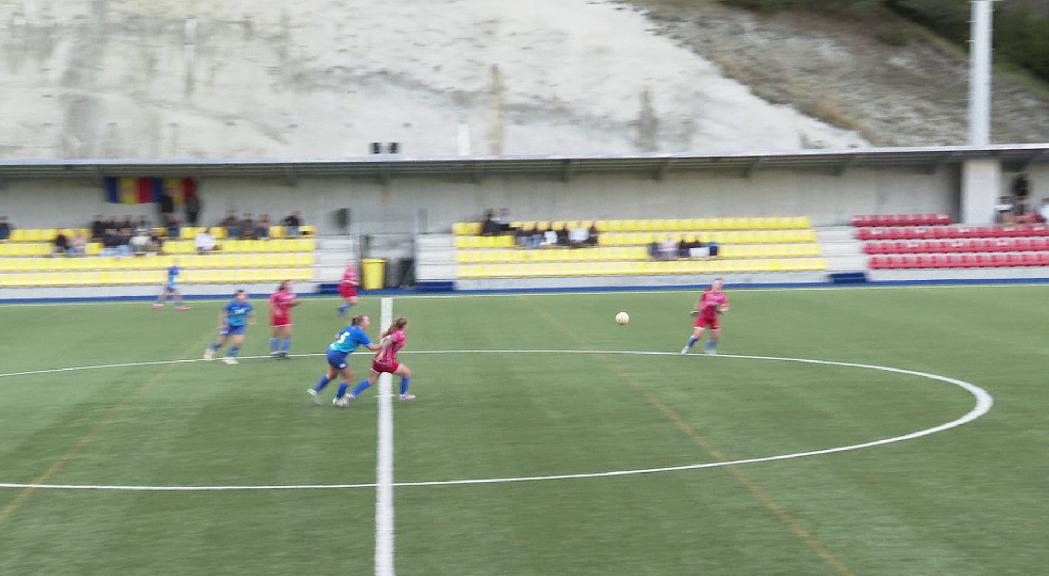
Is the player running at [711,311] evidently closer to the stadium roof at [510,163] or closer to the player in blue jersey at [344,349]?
the player in blue jersey at [344,349]

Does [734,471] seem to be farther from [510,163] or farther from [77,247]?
[77,247]

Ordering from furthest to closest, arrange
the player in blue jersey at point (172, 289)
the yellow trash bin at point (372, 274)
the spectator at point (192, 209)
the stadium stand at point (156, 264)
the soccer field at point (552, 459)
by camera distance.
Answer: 1. the spectator at point (192, 209)
2. the yellow trash bin at point (372, 274)
3. the stadium stand at point (156, 264)
4. the player in blue jersey at point (172, 289)
5. the soccer field at point (552, 459)

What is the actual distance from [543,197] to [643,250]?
5673 millimetres

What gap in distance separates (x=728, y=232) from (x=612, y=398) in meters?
30.4

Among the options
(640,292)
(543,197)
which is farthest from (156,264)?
(640,292)

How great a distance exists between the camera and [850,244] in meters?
46.4

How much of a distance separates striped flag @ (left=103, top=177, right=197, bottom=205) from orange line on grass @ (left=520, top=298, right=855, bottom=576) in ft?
91.1

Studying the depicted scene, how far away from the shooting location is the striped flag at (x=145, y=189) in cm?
4709

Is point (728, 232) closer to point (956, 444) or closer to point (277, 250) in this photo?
point (277, 250)

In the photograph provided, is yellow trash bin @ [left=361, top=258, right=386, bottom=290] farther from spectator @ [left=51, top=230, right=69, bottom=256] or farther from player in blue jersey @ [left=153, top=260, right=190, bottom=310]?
spectator @ [left=51, top=230, right=69, bottom=256]

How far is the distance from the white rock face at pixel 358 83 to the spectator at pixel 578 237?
1182cm

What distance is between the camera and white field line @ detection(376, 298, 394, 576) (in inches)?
402

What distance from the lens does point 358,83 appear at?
213 feet

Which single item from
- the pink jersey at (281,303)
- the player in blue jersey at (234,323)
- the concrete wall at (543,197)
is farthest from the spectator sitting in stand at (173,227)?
the pink jersey at (281,303)
